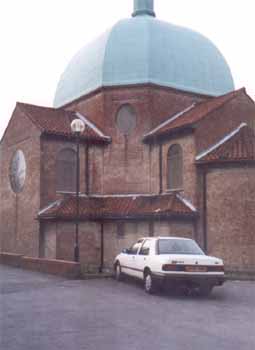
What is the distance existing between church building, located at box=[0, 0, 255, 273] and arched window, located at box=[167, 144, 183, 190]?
0.23 feet

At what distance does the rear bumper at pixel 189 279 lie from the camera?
11391 mm

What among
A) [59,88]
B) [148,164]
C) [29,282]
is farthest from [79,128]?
[59,88]

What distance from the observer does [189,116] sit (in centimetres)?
2253

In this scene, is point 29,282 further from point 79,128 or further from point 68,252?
point 68,252

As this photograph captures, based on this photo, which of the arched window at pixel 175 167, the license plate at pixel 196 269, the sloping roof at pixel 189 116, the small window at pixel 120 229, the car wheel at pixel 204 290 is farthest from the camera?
the small window at pixel 120 229

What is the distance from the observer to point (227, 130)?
21.2m

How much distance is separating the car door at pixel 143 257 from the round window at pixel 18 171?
12.2 m

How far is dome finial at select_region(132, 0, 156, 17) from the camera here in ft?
95.2

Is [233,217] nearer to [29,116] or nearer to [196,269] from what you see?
[196,269]

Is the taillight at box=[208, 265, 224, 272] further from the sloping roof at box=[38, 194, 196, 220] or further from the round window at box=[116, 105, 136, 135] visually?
the round window at box=[116, 105, 136, 135]

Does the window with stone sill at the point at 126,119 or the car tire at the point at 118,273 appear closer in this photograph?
the car tire at the point at 118,273

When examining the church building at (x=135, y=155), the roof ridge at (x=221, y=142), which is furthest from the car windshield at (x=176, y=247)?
the roof ridge at (x=221, y=142)

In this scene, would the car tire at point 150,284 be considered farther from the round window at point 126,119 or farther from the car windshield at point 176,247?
the round window at point 126,119

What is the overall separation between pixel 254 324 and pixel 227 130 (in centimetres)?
1376
